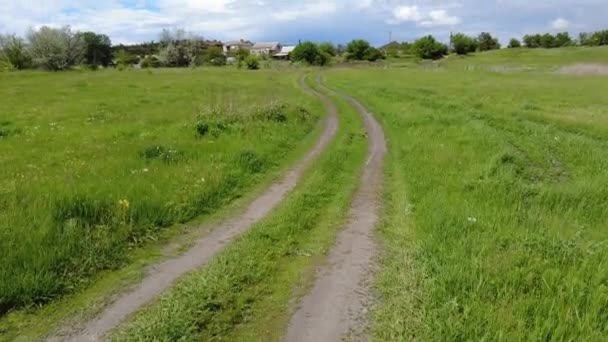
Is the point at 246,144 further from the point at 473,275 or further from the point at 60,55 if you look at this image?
the point at 60,55

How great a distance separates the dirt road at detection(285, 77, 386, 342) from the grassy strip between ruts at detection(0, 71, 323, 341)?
241cm

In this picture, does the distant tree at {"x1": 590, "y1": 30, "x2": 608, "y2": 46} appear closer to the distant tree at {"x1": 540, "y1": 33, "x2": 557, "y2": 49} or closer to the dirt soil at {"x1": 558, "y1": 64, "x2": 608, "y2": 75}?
the distant tree at {"x1": 540, "y1": 33, "x2": 557, "y2": 49}

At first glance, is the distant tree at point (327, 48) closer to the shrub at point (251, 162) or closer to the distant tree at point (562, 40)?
the distant tree at point (562, 40)

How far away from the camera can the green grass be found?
19.8 ft

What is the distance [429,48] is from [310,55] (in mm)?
42172

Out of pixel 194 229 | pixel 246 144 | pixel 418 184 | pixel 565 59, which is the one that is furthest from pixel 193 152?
pixel 565 59

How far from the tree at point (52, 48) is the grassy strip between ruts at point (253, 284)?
94.9 meters


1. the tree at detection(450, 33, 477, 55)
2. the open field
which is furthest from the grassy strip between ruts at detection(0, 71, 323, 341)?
the tree at detection(450, 33, 477, 55)

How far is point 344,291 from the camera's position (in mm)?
5812

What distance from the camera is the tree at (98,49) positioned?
116m

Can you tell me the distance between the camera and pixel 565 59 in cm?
9762

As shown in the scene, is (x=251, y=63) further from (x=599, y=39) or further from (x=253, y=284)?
(x=599, y=39)

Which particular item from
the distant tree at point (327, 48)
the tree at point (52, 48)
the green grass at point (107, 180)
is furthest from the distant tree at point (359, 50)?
the green grass at point (107, 180)

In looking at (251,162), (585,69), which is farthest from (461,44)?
(251,162)
